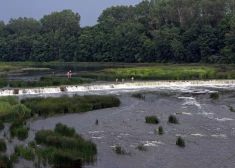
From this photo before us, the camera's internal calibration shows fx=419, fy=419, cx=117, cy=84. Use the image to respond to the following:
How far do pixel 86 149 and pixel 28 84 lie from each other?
28.7 m

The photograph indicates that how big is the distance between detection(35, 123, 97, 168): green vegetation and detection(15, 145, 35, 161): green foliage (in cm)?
31

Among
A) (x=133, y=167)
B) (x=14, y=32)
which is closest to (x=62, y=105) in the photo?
(x=133, y=167)

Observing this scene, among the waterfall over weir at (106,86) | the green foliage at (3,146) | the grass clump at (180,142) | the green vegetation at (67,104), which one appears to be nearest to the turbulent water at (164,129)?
the grass clump at (180,142)

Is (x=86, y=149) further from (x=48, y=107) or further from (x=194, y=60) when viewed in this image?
(x=194, y=60)

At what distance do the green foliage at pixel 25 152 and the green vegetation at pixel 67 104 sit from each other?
1108cm

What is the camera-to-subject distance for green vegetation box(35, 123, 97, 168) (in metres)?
18.0

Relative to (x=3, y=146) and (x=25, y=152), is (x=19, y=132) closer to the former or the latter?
(x=3, y=146)

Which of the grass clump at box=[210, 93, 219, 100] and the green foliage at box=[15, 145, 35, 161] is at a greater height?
the grass clump at box=[210, 93, 219, 100]

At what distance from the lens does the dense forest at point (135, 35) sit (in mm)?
88625

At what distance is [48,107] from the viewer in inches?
1230

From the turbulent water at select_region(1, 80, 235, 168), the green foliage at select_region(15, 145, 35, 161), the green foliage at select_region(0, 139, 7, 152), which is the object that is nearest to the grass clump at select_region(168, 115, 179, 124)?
the turbulent water at select_region(1, 80, 235, 168)

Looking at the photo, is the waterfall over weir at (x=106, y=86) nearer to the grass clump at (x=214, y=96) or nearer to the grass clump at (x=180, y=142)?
the grass clump at (x=214, y=96)

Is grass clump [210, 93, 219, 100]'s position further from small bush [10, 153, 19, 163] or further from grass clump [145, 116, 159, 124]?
small bush [10, 153, 19, 163]

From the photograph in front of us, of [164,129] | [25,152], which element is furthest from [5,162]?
[164,129]
